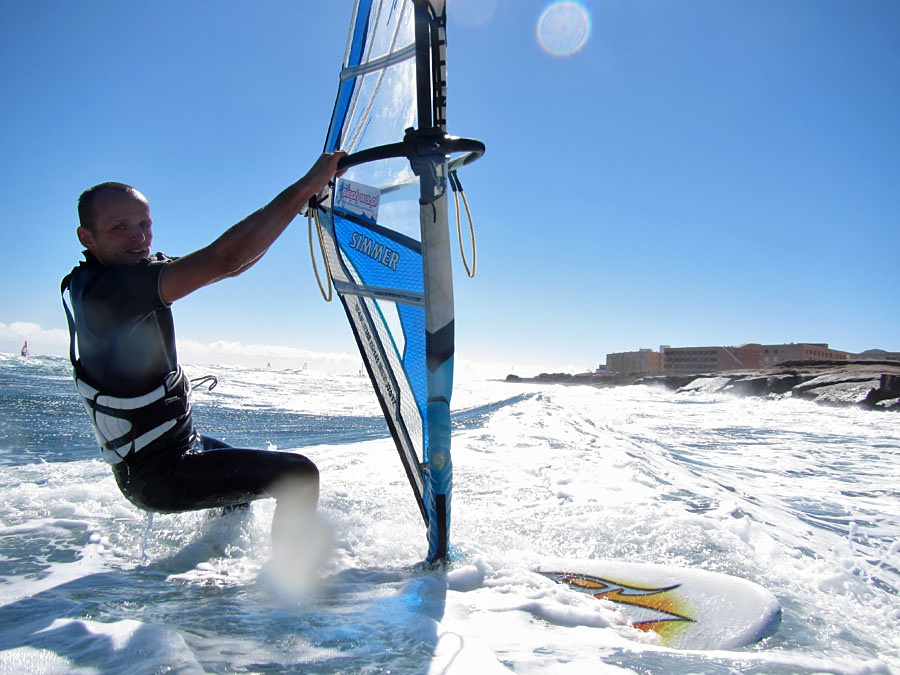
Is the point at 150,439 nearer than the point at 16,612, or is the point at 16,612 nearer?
the point at 16,612

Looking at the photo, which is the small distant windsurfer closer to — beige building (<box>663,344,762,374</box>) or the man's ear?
the man's ear

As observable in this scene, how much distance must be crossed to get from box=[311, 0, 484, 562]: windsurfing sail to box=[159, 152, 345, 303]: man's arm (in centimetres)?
54

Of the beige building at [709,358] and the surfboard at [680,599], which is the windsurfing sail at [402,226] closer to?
the surfboard at [680,599]

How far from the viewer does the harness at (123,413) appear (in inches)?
75.9

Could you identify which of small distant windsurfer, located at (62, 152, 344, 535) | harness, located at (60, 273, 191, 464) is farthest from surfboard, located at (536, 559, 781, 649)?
harness, located at (60, 273, 191, 464)

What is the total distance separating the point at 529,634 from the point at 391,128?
2.39 m

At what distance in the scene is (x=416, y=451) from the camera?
2.52 metres

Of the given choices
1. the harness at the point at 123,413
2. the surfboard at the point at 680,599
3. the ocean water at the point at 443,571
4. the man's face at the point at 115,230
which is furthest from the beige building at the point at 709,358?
the man's face at the point at 115,230

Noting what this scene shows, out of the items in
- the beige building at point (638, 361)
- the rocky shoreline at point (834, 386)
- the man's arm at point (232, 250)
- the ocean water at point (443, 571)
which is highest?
the beige building at point (638, 361)

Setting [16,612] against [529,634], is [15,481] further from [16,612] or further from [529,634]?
[529,634]

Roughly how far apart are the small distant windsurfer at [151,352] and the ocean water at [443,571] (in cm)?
40

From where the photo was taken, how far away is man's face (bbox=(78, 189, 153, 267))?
70.6 inches

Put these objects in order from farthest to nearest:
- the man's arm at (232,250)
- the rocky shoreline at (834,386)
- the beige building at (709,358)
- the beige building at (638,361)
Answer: the beige building at (638,361) < the beige building at (709,358) < the rocky shoreline at (834,386) < the man's arm at (232,250)

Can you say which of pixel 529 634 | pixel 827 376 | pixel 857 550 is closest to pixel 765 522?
pixel 857 550
